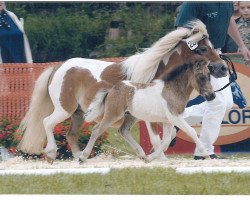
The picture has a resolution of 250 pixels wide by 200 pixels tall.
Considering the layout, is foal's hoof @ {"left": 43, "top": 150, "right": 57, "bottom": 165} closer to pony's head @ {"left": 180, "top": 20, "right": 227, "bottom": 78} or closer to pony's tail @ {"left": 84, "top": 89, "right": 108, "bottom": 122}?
pony's tail @ {"left": 84, "top": 89, "right": 108, "bottom": 122}

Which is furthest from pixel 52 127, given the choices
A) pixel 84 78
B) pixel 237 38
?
pixel 237 38

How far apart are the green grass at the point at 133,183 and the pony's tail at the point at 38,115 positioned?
228 centimetres

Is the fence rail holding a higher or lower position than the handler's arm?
lower

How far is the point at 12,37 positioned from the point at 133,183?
14.9ft

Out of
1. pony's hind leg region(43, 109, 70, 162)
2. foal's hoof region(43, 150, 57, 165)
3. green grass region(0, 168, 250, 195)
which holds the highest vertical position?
green grass region(0, 168, 250, 195)

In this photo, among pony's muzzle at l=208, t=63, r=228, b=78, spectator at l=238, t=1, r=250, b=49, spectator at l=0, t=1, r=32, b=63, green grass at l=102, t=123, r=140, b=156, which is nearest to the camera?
pony's muzzle at l=208, t=63, r=228, b=78

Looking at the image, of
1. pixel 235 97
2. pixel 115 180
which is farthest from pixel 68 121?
pixel 115 180

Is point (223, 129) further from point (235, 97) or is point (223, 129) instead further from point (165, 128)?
point (165, 128)

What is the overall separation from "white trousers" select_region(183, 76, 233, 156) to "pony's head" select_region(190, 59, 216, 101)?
57cm

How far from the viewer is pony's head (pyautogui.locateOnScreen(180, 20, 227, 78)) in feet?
33.2

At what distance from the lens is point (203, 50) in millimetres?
10164

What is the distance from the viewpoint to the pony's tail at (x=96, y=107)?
10.2m

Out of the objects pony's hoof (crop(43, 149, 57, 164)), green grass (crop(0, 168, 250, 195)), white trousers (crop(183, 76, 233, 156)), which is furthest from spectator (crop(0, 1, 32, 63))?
green grass (crop(0, 168, 250, 195))

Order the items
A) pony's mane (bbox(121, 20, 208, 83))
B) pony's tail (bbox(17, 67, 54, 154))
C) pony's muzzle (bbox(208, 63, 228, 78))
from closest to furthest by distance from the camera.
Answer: pony's muzzle (bbox(208, 63, 228, 78))
pony's mane (bbox(121, 20, 208, 83))
pony's tail (bbox(17, 67, 54, 154))
